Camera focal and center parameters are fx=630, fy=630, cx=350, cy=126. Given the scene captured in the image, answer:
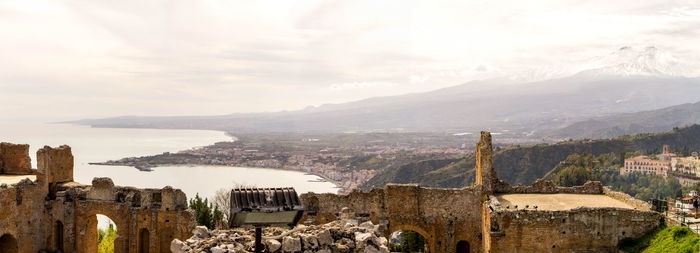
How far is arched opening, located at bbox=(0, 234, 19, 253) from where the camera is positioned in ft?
77.5

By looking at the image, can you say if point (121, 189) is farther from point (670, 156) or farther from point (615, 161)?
point (670, 156)

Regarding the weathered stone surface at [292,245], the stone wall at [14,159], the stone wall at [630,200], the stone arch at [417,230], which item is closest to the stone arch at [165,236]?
the stone wall at [14,159]

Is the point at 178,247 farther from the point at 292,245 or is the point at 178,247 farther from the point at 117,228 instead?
the point at 117,228

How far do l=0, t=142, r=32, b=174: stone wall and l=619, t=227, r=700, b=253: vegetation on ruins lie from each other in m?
24.5

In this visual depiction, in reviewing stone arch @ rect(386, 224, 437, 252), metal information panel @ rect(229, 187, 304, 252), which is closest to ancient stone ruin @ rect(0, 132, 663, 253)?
stone arch @ rect(386, 224, 437, 252)

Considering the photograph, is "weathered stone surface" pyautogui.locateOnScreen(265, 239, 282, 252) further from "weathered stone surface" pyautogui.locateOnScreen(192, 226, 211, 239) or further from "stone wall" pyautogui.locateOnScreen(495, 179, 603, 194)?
"stone wall" pyautogui.locateOnScreen(495, 179, 603, 194)

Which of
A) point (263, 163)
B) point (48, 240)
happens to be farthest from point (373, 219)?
point (263, 163)

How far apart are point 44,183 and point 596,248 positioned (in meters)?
21.2

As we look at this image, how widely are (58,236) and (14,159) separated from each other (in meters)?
4.40

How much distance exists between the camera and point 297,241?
419 inches

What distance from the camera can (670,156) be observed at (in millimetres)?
106250

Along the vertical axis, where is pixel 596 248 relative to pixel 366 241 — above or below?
below

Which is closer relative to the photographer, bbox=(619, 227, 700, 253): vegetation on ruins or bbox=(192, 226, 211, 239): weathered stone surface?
bbox=(192, 226, 211, 239): weathered stone surface

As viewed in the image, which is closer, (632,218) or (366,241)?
(366,241)
